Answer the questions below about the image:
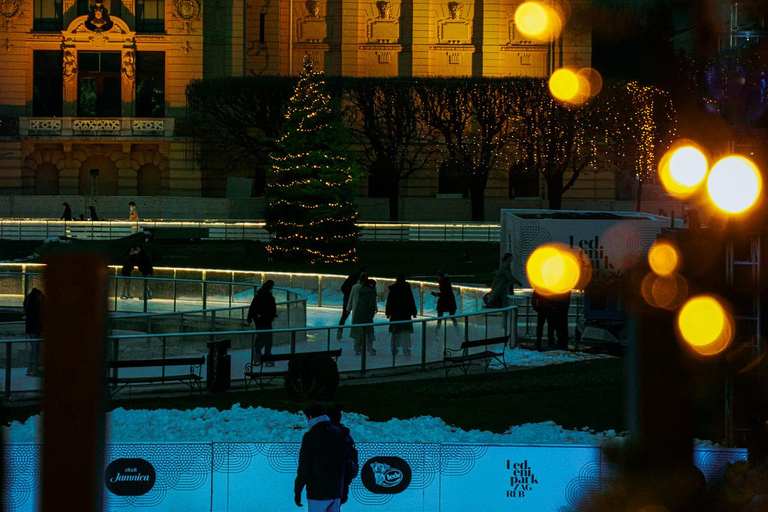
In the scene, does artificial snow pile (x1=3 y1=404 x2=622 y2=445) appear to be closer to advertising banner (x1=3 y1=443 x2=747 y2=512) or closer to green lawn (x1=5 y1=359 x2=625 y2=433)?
green lawn (x1=5 y1=359 x2=625 y2=433)

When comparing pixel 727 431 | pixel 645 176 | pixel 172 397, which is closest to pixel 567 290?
pixel 172 397

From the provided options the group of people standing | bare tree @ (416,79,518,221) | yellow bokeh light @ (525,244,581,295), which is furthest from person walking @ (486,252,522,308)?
bare tree @ (416,79,518,221)

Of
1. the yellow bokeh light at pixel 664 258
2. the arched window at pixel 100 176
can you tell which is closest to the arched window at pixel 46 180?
the arched window at pixel 100 176

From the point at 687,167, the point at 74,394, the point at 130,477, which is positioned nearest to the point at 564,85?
the point at 130,477

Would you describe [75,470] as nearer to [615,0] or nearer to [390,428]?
[615,0]

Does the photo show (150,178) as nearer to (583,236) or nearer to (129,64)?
(129,64)

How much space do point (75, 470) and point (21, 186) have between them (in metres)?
60.9

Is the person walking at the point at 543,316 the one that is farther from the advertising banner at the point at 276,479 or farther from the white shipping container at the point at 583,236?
the advertising banner at the point at 276,479

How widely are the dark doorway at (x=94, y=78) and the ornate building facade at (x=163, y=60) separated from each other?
5 centimetres

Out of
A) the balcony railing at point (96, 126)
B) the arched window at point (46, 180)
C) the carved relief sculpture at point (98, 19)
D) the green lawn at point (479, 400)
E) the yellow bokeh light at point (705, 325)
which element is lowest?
the green lawn at point (479, 400)

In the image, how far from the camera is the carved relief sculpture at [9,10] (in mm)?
60775

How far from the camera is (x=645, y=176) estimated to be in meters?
54.4

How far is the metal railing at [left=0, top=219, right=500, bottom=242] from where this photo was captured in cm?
4803

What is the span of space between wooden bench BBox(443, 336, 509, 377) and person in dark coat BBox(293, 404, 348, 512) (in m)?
10.1
